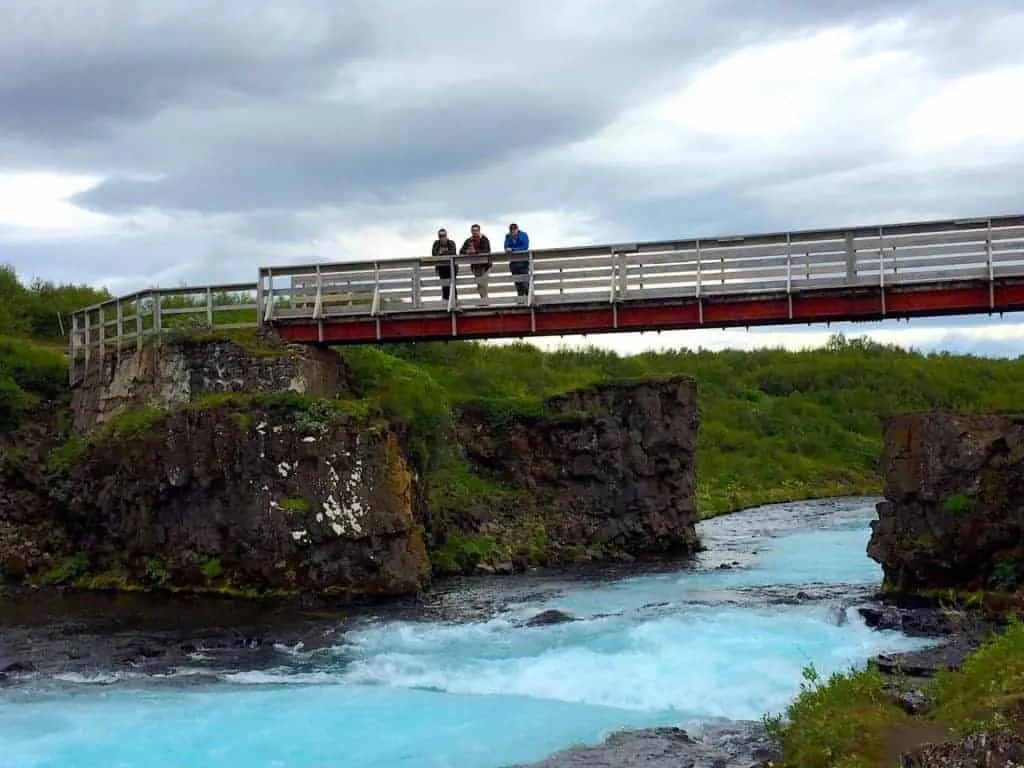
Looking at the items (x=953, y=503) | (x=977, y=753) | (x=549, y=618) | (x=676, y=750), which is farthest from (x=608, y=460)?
(x=977, y=753)

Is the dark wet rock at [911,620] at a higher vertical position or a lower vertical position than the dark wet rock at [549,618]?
lower

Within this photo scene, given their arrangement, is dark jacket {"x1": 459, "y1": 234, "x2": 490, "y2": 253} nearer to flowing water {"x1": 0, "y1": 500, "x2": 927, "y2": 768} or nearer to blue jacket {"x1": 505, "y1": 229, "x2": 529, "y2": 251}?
blue jacket {"x1": 505, "y1": 229, "x2": 529, "y2": 251}

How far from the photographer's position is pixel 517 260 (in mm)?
26672

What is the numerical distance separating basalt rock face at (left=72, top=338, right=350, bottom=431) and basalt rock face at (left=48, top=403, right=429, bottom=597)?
149 centimetres

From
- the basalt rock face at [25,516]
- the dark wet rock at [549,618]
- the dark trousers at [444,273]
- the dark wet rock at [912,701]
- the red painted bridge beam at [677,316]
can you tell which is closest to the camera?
the dark wet rock at [912,701]

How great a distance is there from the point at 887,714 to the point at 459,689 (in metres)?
7.40

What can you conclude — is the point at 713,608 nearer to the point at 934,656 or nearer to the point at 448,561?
the point at 934,656

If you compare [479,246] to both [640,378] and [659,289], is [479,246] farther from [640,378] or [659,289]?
[640,378]

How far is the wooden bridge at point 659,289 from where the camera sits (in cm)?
2355

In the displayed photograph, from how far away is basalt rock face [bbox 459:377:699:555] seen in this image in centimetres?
3503

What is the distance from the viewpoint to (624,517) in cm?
3509

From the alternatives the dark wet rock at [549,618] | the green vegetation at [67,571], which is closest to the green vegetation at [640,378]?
the green vegetation at [67,571]

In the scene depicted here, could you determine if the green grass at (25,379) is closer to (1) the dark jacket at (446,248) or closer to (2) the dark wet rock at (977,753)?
(1) the dark jacket at (446,248)

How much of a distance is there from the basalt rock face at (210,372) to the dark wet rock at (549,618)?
9017 millimetres
